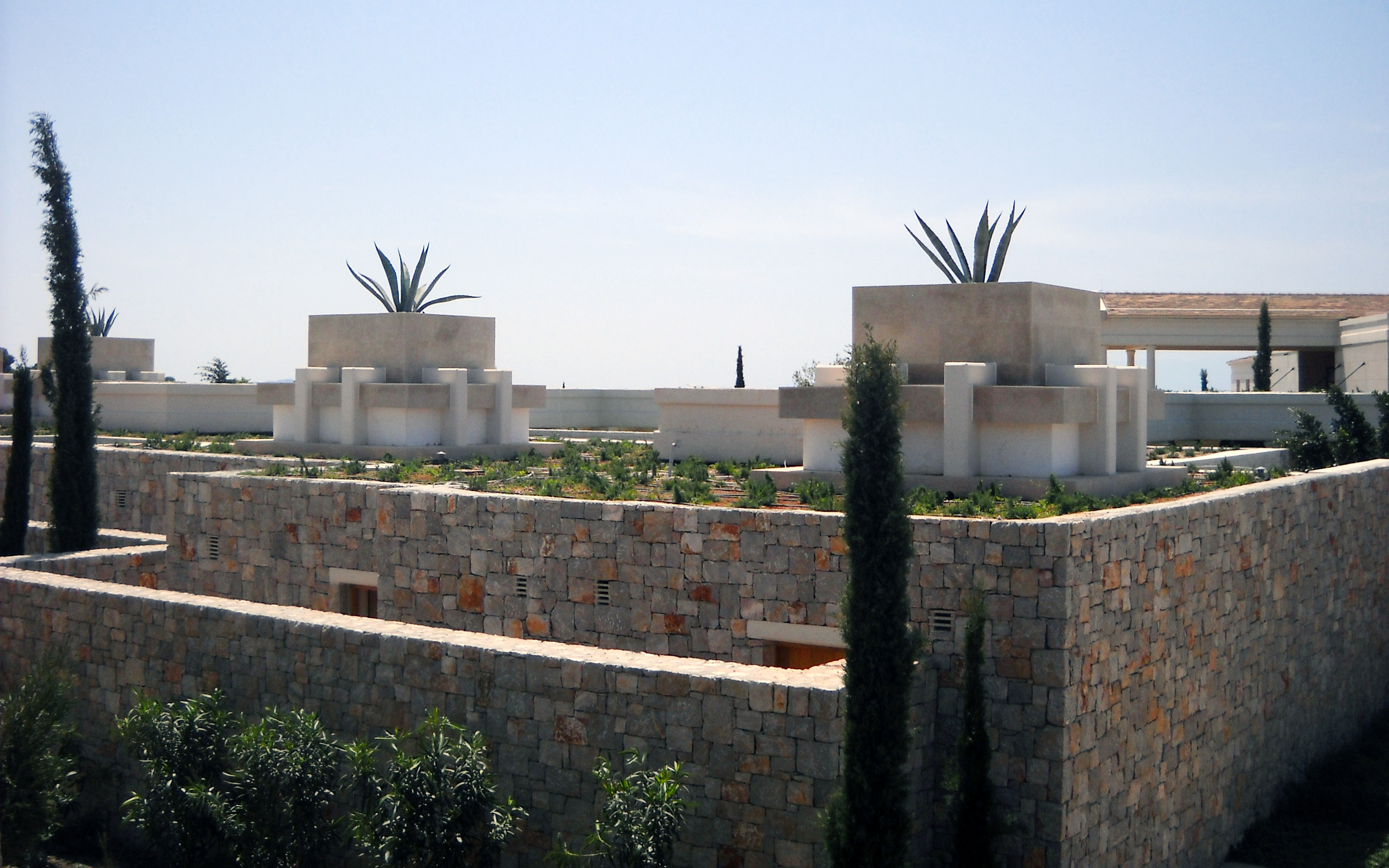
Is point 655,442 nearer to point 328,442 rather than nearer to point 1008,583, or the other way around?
point 328,442

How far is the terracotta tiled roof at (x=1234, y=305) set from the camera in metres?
34.0

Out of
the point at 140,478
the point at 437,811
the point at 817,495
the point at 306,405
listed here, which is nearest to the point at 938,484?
the point at 817,495

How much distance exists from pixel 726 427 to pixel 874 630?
1091 centimetres

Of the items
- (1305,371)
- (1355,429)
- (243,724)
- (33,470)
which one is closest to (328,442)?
(33,470)

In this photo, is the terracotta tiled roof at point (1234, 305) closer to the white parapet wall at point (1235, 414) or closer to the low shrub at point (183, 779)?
the white parapet wall at point (1235, 414)

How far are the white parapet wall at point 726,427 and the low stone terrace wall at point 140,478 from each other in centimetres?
676

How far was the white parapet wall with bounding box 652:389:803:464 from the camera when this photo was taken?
63.2ft

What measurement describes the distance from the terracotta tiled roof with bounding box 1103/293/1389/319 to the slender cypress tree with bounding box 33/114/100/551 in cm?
2548

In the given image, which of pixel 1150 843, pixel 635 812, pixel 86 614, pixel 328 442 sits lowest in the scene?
pixel 1150 843

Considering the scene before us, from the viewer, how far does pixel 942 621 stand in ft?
34.9

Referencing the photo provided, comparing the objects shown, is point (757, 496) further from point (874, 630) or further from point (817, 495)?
point (874, 630)

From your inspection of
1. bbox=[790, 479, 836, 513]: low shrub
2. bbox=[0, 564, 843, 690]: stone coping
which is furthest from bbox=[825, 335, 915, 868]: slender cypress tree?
bbox=[790, 479, 836, 513]: low shrub

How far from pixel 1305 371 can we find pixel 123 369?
119 ft

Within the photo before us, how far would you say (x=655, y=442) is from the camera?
21.2 m
